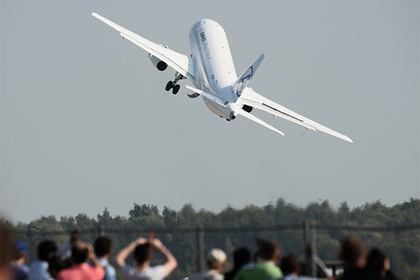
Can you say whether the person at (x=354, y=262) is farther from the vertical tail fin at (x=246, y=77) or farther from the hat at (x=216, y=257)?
the vertical tail fin at (x=246, y=77)

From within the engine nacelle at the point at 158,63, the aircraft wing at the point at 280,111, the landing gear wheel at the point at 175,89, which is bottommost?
the aircraft wing at the point at 280,111

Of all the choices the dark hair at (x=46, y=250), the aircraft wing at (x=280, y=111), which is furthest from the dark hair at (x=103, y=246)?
the aircraft wing at (x=280, y=111)

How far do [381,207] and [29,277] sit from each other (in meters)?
43.1

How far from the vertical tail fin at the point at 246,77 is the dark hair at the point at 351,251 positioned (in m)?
39.4

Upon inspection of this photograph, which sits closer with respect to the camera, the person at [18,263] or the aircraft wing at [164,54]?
the person at [18,263]

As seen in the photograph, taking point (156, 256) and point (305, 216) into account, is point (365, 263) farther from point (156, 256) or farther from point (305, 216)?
point (156, 256)

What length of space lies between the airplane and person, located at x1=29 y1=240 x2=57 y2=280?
33.7 metres

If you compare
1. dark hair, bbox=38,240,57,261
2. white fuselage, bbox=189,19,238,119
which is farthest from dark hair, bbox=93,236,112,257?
white fuselage, bbox=189,19,238,119

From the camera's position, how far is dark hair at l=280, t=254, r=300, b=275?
485 inches

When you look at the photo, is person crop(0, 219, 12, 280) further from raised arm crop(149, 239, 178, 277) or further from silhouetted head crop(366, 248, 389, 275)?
silhouetted head crop(366, 248, 389, 275)

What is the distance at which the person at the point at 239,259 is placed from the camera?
529 inches

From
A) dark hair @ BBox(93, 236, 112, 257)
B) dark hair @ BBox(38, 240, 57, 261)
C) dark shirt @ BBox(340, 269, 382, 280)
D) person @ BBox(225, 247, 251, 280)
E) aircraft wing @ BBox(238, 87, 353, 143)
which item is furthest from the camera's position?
aircraft wing @ BBox(238, 87, 353, 143)

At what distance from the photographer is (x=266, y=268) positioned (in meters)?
12.5

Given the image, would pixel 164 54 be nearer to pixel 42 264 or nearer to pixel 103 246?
pixel 42 264
